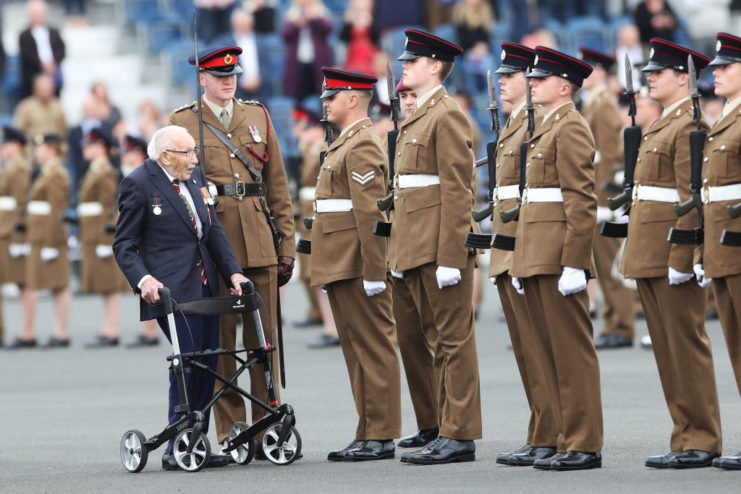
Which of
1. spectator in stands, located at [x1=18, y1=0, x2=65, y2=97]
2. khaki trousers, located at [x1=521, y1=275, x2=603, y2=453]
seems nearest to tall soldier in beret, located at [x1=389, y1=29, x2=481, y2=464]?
khaki trousers, located at [x1=521, y1=275, x2=603, y2=453]

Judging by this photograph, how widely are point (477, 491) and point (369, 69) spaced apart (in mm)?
15737

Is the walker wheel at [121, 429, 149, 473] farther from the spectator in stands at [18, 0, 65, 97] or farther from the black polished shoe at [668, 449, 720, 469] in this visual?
the spectator in stands at [18, 0, 65, 97]

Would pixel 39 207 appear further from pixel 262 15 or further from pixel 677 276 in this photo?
pixel 677 276

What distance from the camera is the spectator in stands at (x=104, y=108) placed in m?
21.9

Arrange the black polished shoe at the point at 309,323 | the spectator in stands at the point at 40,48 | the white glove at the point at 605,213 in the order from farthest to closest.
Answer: the spectator in stands at the point at 40,48
the black polished shoe at the point at 309,323
the white glove at the point at 605,213

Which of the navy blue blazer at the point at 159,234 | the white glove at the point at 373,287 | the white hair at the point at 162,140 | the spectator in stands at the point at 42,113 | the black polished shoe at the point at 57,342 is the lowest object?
the black polished shoe at the point at 57,342

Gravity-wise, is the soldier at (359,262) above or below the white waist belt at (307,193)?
below

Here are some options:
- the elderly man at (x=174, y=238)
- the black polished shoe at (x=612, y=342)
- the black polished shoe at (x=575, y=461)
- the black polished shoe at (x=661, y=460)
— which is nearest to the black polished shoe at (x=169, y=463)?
the elderly man at (x=174, y=238)

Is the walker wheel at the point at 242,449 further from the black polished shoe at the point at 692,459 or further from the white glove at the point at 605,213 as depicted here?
the white glove at the point at 605,213

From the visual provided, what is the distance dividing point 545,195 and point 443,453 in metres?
1.41

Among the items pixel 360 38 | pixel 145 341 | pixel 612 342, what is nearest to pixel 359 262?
pixel 612 342

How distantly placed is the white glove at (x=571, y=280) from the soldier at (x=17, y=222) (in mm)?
9579

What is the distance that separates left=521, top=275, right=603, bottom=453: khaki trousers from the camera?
7.66 metres

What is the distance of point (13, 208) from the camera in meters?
16.5
